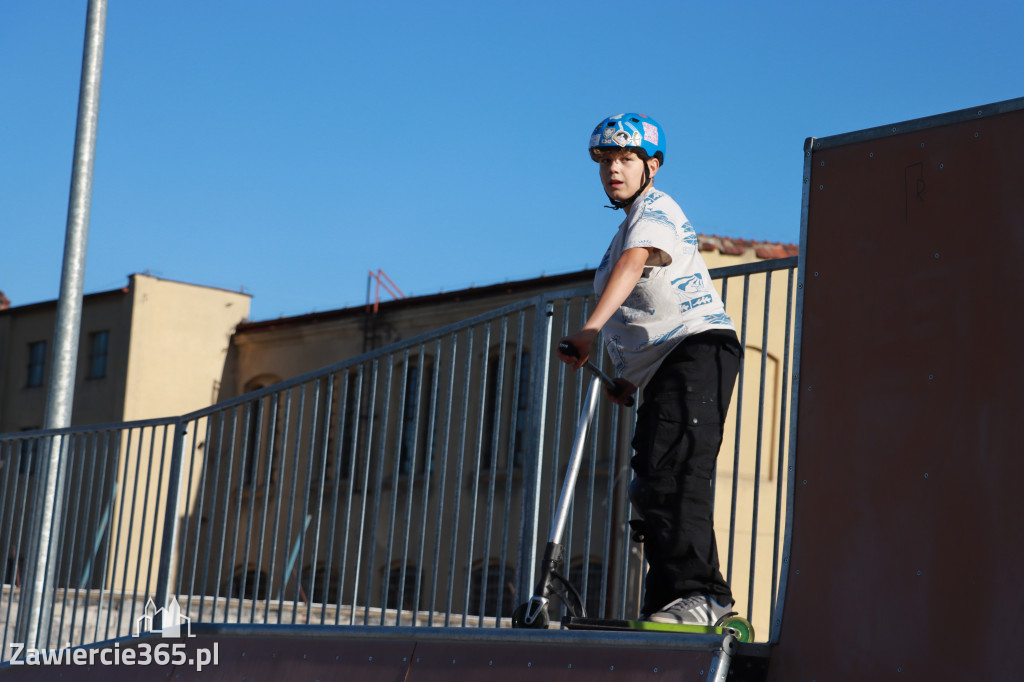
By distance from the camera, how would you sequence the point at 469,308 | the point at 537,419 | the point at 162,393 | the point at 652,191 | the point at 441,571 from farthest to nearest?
1. the point at 162,393
2. the point at 469,308
3. the point at 441,571
4. the point at 537,419
5. the point at 652,191

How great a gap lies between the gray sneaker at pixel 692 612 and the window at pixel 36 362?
116 ft

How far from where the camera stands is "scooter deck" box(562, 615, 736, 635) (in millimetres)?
4090

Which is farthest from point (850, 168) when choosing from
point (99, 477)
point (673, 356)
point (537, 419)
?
point (99, 477)

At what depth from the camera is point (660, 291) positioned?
15.6 ft

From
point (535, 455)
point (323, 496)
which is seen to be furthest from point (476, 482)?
point (323, 496)

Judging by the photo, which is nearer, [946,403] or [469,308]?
[946,403]

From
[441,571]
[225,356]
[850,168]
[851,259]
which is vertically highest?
[225,356]

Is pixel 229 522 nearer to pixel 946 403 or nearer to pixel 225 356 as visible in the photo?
pixel 946 403

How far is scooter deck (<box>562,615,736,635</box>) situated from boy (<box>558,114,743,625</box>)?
10 centimetres

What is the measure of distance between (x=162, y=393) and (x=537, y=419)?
30502mm

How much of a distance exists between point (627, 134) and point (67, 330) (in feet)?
19.4

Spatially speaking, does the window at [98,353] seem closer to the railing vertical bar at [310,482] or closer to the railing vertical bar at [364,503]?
the railing vertical bar at [310,482]

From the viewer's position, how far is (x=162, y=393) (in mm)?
35031

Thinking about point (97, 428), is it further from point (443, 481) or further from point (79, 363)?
point (79, 363)
